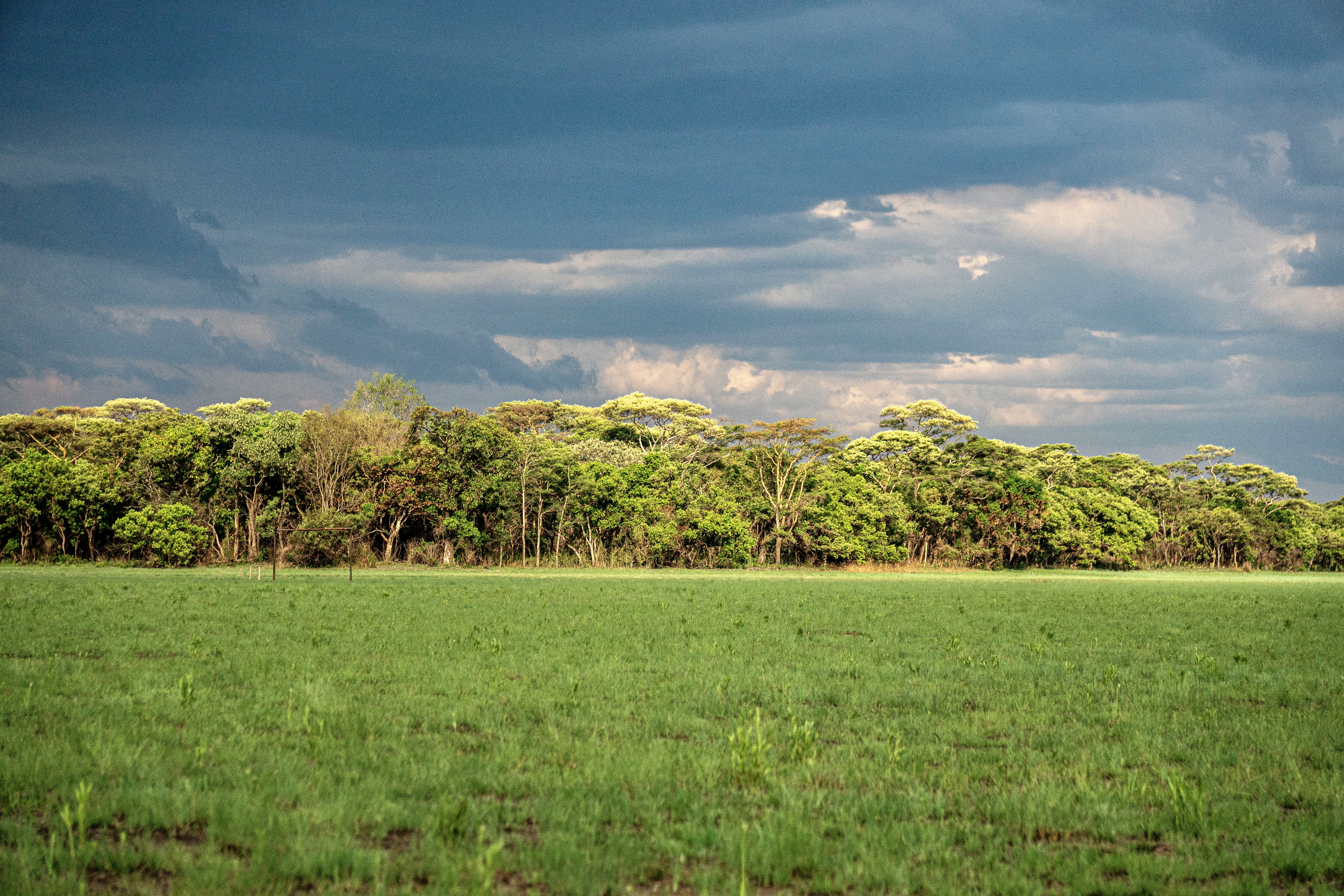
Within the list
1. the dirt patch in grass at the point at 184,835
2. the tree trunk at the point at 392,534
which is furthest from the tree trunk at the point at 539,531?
the dirt patch in grass at the point at 184,835

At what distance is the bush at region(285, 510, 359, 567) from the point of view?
155 ft

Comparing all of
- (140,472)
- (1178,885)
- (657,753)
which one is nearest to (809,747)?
(657,753)

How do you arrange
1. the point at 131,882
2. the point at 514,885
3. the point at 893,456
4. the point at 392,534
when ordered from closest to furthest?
the point at 131,882 < the point at 514,885 < the point at 392,534 < the point at 893,456

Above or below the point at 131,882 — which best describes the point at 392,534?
above

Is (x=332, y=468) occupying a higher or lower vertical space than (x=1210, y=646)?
higher

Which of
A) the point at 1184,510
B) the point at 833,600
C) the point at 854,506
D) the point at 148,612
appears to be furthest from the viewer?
the point at 1184,510

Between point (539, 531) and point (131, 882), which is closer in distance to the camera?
point (131, 882)

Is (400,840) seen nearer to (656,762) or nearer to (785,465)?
(656,762)

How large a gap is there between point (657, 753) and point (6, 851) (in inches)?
197

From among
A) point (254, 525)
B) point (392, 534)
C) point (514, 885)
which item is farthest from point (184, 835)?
point (254, 525)

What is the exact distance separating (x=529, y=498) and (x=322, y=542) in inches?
501

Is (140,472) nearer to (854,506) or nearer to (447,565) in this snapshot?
(447,565)

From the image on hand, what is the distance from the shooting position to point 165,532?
4619cm

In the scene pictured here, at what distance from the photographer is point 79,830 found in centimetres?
601
